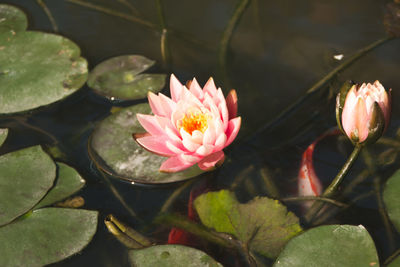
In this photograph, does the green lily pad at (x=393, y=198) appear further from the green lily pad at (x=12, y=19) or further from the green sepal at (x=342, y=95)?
the green lily pad at (x=12, y=19)

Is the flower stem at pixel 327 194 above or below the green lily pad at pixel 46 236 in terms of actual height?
above

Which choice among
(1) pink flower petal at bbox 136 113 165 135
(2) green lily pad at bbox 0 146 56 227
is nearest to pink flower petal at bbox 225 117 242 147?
(1) pink flower petal at bbox 136 113 165 135

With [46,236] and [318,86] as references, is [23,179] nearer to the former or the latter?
[46,236]

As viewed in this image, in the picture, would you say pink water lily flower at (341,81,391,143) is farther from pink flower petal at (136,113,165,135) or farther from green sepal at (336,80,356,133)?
pink flower petal at (136,113,165,135)

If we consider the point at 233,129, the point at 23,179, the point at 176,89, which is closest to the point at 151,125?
the point at 176,89

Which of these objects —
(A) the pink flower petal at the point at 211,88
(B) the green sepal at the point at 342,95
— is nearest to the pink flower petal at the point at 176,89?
(A) the pink flower petal at the point at 211,88

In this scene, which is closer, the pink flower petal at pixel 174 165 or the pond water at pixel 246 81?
the pink flower petal at pixel 174 165

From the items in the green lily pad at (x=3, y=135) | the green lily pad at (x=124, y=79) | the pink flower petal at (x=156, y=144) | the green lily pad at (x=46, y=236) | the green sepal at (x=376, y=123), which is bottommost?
the green lily pad at (x=46, y=236)

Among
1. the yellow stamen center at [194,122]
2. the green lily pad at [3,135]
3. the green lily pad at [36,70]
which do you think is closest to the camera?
the yellow stamen center at [194,122]

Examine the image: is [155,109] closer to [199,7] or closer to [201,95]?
[201,95]
